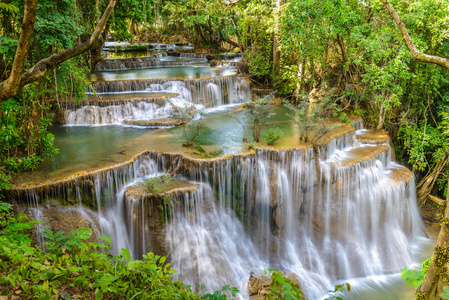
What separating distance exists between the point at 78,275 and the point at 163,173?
182 inches

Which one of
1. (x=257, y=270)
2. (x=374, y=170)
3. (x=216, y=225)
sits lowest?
(x=257, y=270)

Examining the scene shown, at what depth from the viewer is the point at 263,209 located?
8008 millimetres

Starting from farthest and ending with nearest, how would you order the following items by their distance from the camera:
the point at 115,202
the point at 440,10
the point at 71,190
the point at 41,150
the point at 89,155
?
the point at 440,10 < the point at 89,155 < the point at 41,150 < the point at 115,202 < the point at 71,190

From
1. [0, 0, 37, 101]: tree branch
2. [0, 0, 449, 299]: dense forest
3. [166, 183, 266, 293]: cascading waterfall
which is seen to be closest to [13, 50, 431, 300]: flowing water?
[166, 183, 266, 293]: cascading waterfall

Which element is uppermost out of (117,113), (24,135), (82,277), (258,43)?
(258,43)

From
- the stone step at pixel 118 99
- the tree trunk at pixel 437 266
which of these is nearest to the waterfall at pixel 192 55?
the stone step at pixel 118 99

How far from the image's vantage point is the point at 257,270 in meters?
7.49

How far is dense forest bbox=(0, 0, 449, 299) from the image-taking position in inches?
171

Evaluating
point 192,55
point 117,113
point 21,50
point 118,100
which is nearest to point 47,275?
point 21,50

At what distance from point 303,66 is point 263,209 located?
687 cm

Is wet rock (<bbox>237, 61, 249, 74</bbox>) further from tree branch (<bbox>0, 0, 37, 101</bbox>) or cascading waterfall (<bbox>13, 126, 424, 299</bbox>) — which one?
tree branch (<bbox>0, 0, 37, 101</bbox>)

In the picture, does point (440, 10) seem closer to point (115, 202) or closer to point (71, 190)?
point (115, 202)

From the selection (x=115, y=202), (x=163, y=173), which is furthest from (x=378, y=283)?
(x=115, y=202)

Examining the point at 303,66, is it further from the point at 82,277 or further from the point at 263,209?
the point at 82,277
